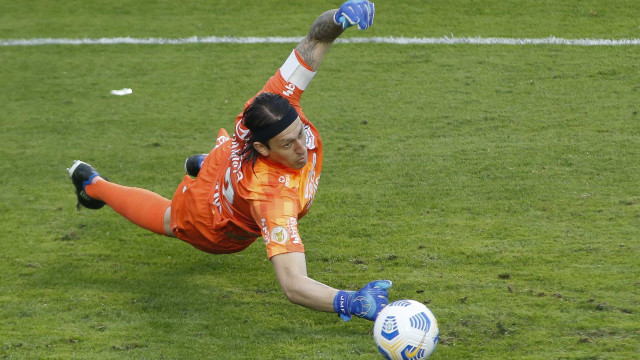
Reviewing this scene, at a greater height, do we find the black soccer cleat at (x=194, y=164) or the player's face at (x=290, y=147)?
the player's face at (x=290, y=147)

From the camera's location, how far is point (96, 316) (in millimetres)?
4844

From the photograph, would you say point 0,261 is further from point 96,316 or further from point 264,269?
point 264,269

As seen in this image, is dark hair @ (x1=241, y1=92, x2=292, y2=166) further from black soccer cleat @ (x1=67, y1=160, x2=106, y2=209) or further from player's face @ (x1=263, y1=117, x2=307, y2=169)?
black soccer cleat @ (x1=67, y1=160, x2=106, y2=209)

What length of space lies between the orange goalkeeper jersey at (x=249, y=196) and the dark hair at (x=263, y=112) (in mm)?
129

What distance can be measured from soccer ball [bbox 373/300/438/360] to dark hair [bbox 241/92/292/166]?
118 cm

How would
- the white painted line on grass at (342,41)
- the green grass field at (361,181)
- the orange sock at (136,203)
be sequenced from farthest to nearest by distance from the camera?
the white painted line on grass at (342,41)
the orange sock at (136,203)
the green grass field at (361,181)

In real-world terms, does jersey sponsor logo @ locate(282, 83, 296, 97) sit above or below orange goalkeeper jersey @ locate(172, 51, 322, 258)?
above

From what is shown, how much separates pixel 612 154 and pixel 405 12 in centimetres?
438

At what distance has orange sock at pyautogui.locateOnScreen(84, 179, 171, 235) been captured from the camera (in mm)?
5344

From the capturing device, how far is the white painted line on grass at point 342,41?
29.7 ft

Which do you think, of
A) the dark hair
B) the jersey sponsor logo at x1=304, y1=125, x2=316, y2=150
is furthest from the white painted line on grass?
the dark hair

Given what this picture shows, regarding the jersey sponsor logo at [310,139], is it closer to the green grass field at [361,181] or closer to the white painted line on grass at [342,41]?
the green grass field at [361,181]

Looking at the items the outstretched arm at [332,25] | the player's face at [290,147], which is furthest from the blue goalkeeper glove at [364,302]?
the outstretched arm at [332,25]

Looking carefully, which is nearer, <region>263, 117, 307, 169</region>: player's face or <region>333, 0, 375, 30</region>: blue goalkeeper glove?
<region>263, 117, 307, 169</region>: player's face
